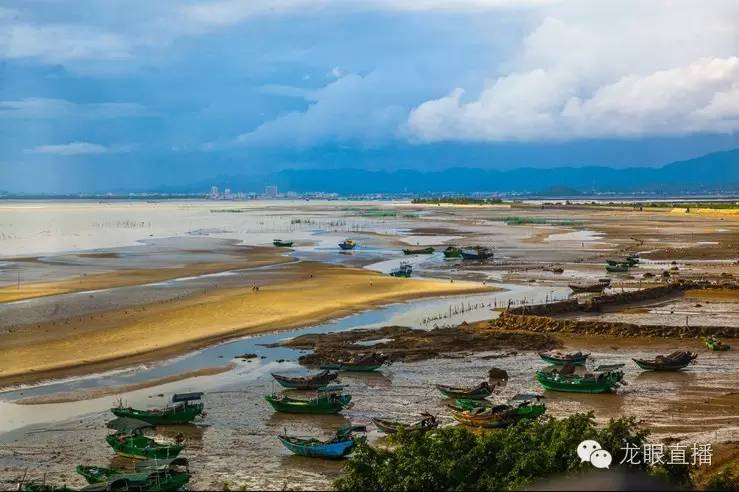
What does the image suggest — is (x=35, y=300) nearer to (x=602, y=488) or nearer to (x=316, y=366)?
(x=316, y=366)

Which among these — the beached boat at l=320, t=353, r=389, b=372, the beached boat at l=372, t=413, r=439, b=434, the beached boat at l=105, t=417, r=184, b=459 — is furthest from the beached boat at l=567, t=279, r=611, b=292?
the beached boat at l=105, t=417, r=184, b=459

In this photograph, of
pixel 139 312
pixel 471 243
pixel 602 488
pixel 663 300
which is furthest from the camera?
pixel 471 243

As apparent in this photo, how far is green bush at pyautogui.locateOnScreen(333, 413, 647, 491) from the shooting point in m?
15.2

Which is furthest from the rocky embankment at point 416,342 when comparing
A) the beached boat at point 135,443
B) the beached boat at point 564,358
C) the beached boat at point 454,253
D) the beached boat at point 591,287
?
the beached boat at point 454,253

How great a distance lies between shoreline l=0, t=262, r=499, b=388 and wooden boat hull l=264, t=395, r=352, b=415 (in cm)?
974

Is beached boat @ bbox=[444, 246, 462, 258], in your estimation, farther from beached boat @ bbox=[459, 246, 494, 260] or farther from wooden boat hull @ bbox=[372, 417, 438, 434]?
wooden boat hull @ bbox=[372, 417, 438, 434]

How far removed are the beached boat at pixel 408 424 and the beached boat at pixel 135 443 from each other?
18.4 feet

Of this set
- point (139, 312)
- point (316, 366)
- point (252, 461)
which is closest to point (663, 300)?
point (316, 366)

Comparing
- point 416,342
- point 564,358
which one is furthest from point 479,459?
point 416,342

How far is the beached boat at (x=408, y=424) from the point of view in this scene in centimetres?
2125

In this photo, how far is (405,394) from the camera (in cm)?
2714

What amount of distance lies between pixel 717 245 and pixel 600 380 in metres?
61.0

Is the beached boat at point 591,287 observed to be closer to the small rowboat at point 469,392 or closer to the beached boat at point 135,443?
the small rowboat at point 469,392

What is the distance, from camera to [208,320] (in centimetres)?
4084
